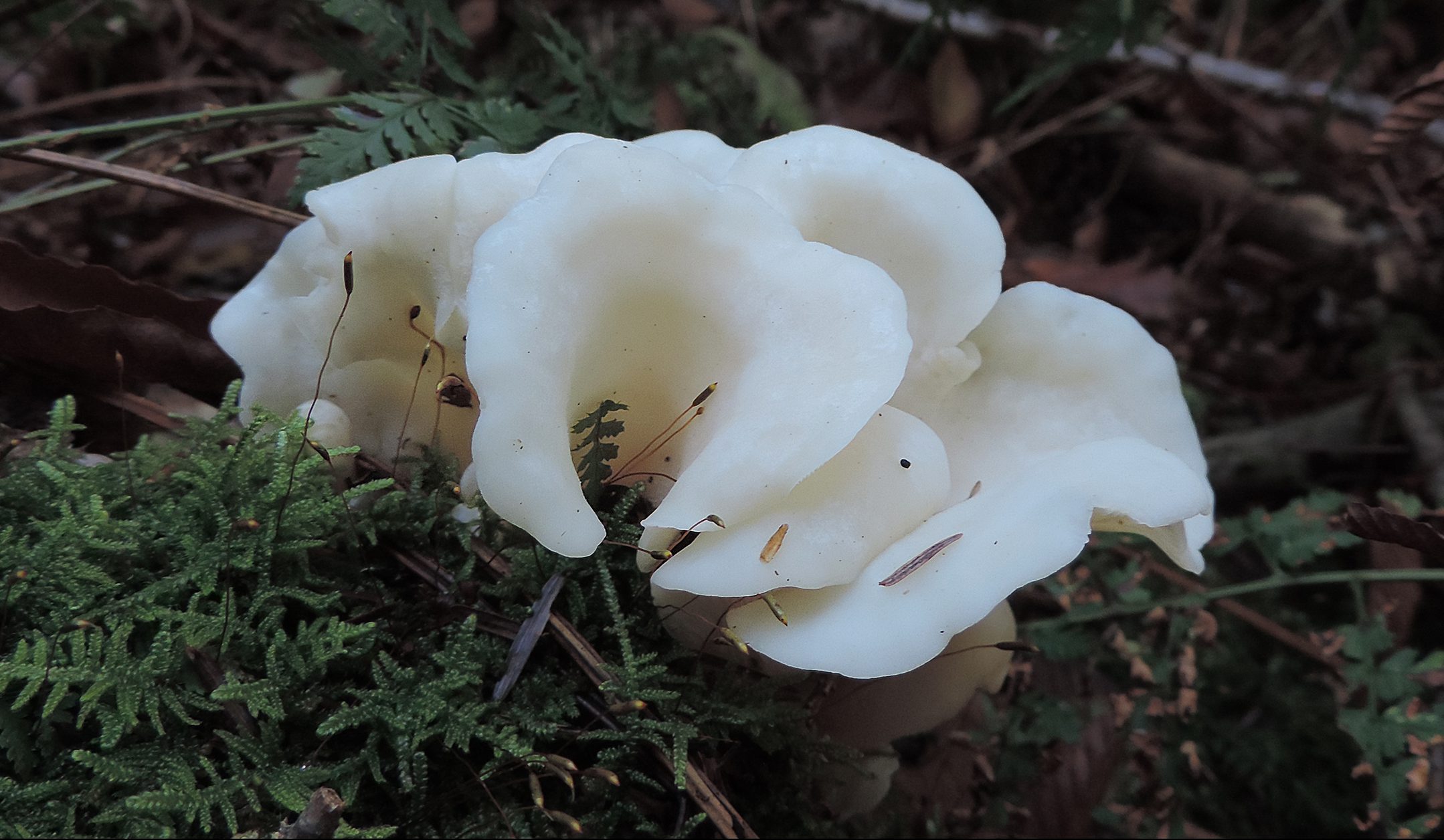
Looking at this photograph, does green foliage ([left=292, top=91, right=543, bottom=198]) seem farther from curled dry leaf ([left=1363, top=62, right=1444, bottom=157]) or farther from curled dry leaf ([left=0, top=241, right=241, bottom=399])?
curled dry leaf ([left=1363, top=62, right=1444, bottom=157])

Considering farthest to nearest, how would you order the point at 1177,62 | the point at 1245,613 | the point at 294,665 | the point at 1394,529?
the point at 1177,62 < the point at 1245,613 < the point at 1394,529 < the point at 294,665

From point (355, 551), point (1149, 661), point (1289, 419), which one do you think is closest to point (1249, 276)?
point (1289, 419)

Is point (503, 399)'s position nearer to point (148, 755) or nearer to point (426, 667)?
point (426, 667)

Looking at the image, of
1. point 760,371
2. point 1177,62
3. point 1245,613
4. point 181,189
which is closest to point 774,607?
point 760,371

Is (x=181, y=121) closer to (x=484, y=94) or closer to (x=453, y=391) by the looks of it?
(x=484, y=94)

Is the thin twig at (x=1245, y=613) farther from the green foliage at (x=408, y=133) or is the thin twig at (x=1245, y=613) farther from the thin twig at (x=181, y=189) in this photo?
the thin twig at (x=181, y=189)

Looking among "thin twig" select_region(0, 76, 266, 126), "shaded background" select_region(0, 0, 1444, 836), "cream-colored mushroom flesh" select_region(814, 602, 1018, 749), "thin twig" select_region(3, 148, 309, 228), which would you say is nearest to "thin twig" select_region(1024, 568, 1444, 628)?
"shaded background" select_region(0, 0, 1444, 836)

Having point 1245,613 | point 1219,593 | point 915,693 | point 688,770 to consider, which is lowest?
point 1245,613

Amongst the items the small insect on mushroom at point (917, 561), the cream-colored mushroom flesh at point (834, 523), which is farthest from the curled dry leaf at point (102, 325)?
the small insect on mushroom at point (917, 561)
